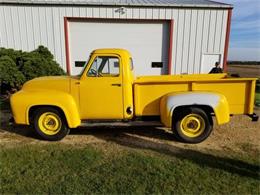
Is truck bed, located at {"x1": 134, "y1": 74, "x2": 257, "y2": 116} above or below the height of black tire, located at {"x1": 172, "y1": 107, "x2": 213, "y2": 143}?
above

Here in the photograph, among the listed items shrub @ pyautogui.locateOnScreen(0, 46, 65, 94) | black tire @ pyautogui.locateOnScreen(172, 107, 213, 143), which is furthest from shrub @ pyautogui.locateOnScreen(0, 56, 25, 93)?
black tire @ pyautogui.locateOnScreen(172, 107, 213, 143)

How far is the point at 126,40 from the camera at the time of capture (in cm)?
1194

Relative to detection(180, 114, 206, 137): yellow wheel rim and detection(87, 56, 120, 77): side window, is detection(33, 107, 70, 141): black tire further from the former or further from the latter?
detection(180, 114, 206, 137): yellow wheel rim

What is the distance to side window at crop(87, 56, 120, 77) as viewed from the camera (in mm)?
5172

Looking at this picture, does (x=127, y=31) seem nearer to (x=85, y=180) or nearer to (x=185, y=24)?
(x=185, y=24)

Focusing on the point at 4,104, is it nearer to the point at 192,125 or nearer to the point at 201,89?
the point at 192,125

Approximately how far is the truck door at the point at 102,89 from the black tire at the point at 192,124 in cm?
127

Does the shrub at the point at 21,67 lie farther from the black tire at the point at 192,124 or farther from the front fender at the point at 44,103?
the black tire at the point at 192,124

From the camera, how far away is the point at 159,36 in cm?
1191

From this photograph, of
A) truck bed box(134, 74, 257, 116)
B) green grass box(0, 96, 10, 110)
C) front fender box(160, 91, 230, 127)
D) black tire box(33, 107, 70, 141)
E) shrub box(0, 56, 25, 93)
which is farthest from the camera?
shrub box(0, 56, 25, 93)

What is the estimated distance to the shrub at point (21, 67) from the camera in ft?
30.9

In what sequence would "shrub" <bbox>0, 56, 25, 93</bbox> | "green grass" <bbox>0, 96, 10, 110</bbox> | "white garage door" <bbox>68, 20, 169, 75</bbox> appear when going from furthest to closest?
"white garage door" <bbox>68, 20, 169, 75</bbox>
"shrub" <bbox>0, 56, 25, 93</bbox>
"green grass" <bbox>0, 96, 10, 110</bbox>

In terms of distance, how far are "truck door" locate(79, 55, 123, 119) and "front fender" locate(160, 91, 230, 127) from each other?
3.50 ft

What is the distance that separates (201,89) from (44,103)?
3352 millimetres
